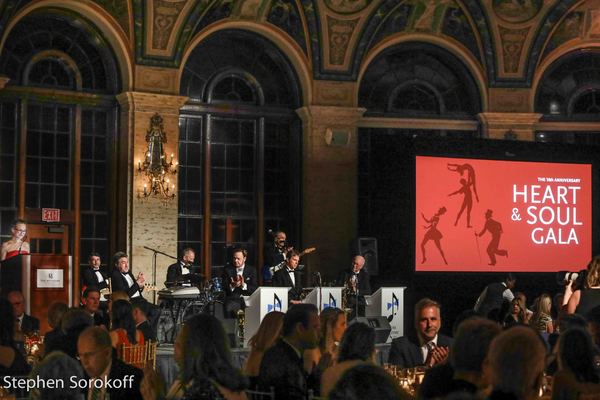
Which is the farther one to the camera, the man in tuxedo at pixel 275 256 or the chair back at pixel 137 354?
the man in tuxedo at pixel 275 256

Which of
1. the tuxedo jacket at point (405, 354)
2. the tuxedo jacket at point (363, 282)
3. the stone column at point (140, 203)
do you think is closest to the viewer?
the tuxedo jacket at point (405, 354)

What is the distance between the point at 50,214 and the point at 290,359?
12925 millimetres

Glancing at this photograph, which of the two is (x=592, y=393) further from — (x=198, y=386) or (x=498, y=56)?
(x=498, y=56)

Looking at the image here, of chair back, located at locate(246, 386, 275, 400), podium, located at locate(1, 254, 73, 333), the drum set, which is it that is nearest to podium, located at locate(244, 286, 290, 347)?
the drum set

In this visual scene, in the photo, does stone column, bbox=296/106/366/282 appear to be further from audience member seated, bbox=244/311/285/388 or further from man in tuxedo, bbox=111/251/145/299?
audience member seated, bbox=244/311/285/388

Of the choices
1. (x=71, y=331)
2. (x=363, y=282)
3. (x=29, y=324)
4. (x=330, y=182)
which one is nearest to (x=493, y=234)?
(x=363, y=282)

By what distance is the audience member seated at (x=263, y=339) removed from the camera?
736 centimetres

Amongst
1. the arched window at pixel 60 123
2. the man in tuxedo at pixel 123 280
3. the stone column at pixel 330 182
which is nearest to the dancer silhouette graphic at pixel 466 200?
the stone column at pixel 330 182

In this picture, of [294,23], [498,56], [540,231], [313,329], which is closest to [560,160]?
[540,231]

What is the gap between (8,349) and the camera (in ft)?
24.2

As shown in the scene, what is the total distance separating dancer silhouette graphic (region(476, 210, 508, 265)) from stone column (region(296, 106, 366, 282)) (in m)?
2.78

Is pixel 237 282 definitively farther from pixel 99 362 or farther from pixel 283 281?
pixel 99 362

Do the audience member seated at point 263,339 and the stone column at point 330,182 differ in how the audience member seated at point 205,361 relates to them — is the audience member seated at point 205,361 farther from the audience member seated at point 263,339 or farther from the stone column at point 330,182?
the stone column at point 330,182

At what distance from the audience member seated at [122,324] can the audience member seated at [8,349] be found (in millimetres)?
1173
